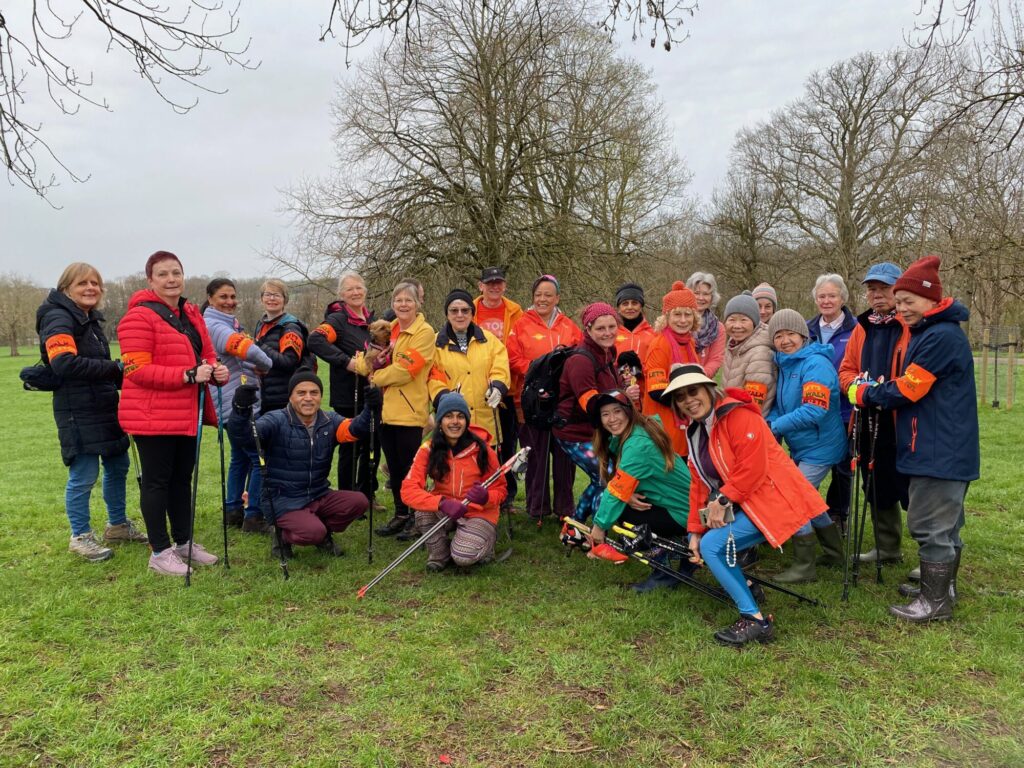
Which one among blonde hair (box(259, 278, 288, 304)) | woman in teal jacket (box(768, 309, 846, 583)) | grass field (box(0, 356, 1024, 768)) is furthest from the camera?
blonde hair (box(259, 278, 288, 304))

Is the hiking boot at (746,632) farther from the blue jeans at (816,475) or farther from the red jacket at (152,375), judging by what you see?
the red jacket at (152,375)

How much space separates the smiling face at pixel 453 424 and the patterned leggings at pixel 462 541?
2.08 ft

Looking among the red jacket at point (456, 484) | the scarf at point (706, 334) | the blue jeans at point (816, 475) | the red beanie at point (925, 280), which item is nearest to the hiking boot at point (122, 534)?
the red jacket at point (456, 484)

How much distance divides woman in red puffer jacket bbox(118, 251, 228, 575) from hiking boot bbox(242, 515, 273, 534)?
89cm

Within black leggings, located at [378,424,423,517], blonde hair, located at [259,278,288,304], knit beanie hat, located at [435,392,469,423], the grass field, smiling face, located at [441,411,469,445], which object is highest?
blonde hair, located at [259,278,288,304]

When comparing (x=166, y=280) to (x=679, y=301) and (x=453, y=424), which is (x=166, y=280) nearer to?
(x=453, y=424)

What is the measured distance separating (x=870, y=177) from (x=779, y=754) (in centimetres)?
2310

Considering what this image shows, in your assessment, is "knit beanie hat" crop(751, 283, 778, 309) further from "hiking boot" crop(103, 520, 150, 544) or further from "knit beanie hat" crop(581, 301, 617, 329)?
"hiking boot" crop(103, 520, 150, 544)

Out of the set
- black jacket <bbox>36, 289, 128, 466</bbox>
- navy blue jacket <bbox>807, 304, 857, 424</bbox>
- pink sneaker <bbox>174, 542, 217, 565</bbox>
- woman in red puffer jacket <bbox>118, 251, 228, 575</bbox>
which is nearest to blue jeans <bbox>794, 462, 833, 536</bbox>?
navy blue jacket <bbox>807, 304, 857, 424</bbox>

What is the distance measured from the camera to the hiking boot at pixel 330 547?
16.8 ft

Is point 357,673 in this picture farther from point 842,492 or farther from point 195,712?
point 842,492

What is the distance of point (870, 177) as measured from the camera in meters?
21.4

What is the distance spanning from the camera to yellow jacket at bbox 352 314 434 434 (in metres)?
5.23

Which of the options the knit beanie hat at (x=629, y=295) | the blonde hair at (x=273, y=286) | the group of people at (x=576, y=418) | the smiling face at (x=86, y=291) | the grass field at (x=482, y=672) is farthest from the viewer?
the blonde hair at (x=273, y=286)
